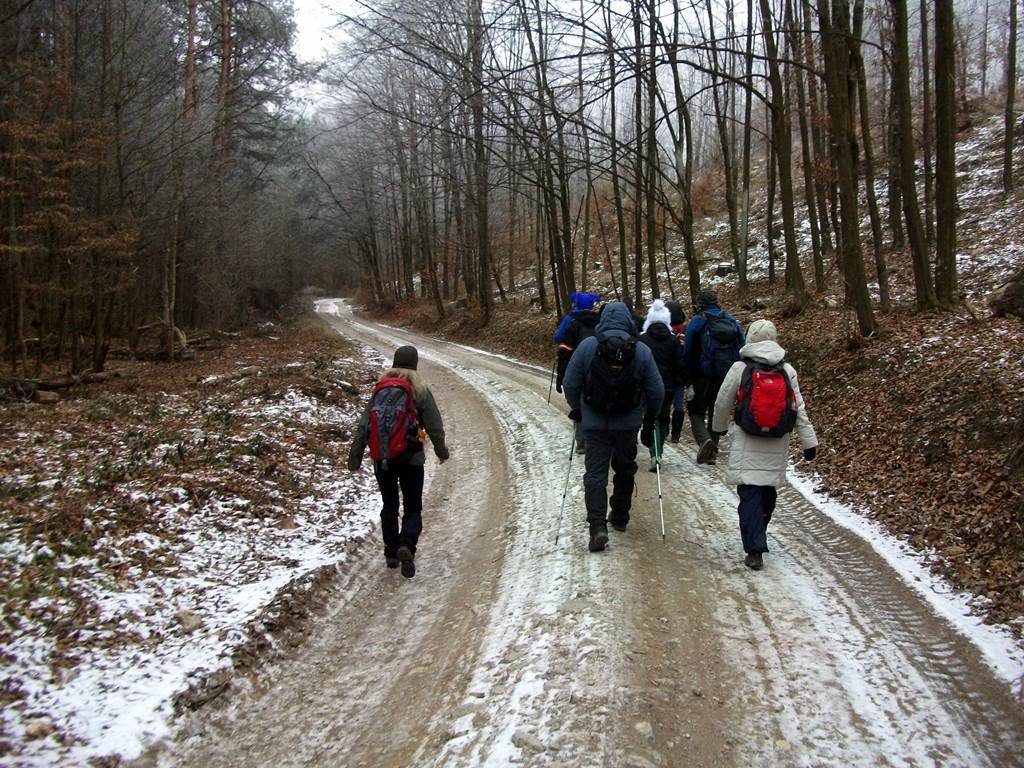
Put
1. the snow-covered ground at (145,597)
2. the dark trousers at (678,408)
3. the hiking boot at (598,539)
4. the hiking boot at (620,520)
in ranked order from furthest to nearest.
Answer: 1. the dark trousers at (678,408)
2. the hiking boot at (620,520)
3. the hiking boot at (598,539)
4. the snow-covered ground at (145,597)

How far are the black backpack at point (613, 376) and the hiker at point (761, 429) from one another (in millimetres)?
912

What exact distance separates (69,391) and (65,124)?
5.17 m

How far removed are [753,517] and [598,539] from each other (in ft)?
4.33

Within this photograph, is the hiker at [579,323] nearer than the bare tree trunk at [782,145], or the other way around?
the hiker at [579,323]

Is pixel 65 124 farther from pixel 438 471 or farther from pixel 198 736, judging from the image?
pixel 198 736

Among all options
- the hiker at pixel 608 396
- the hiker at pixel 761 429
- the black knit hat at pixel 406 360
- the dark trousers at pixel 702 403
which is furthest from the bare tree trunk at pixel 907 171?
the black knit hat at pixel 406 360

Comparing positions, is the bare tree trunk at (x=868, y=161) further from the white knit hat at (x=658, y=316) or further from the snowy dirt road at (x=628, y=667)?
the snowy dirt road at (x=628, y=667)

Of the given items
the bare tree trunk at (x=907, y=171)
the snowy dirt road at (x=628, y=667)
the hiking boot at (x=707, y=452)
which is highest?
Result: the bare tree trunk at (x=907, y=171)

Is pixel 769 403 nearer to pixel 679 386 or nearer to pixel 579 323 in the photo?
pixel 579 323

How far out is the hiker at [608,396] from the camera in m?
5.70

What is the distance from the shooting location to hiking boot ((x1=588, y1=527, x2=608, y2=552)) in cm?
578

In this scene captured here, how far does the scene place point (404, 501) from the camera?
5.94 meters

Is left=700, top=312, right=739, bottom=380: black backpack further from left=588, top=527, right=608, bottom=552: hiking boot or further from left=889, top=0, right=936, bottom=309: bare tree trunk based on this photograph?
left=889, top=0, right=936, bottom=309: bare tree trunk

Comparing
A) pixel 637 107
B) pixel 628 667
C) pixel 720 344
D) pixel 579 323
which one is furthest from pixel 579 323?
pixel 637 107
